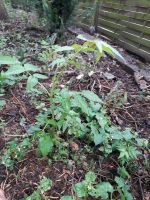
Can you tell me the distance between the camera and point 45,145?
1.89 m

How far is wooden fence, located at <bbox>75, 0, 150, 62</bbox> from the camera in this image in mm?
4445

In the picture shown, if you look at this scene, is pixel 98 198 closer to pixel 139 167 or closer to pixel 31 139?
pixel 139 167

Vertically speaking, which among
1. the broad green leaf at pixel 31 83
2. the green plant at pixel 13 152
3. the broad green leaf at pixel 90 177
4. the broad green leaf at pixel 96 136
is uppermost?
the broad green leaf at pixel 31 83

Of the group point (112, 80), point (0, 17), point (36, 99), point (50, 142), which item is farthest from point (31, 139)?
point (0, 17)

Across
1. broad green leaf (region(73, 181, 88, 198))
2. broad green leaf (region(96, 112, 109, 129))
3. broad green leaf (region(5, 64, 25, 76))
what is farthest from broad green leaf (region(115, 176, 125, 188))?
broad green leaf (region(5, 64, 25, 76))

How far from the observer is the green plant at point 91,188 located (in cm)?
180

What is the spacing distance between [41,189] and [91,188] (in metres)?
0.31

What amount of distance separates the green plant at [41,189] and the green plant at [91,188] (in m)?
0.17

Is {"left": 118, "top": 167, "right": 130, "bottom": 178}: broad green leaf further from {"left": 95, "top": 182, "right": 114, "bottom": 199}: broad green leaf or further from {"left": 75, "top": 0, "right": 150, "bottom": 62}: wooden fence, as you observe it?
{"left": 75, "top": 0, "right": 150, "bottom": 62}: wooden fence

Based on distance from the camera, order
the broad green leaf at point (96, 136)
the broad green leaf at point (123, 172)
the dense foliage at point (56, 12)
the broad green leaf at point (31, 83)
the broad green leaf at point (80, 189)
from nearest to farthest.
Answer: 1. the broad green leaf at point (31, 83)
2. the broad green leaf at point (80, 189)
3. the broad green leaf at point (123, 172)
4. the broad green leaf at point (96, 136)
5. the dense foliage at point (56, 12)

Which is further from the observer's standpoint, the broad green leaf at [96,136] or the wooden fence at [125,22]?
the wooden fence at [125,22]

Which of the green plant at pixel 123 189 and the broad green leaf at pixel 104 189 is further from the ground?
the broad green leaf at pixel 104 189

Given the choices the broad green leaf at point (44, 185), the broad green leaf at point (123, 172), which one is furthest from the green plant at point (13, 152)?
the broad green leaf at point (123, 172)

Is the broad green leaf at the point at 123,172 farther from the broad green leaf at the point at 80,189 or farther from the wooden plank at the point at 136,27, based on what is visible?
the wooden plank at the point at 136,27
